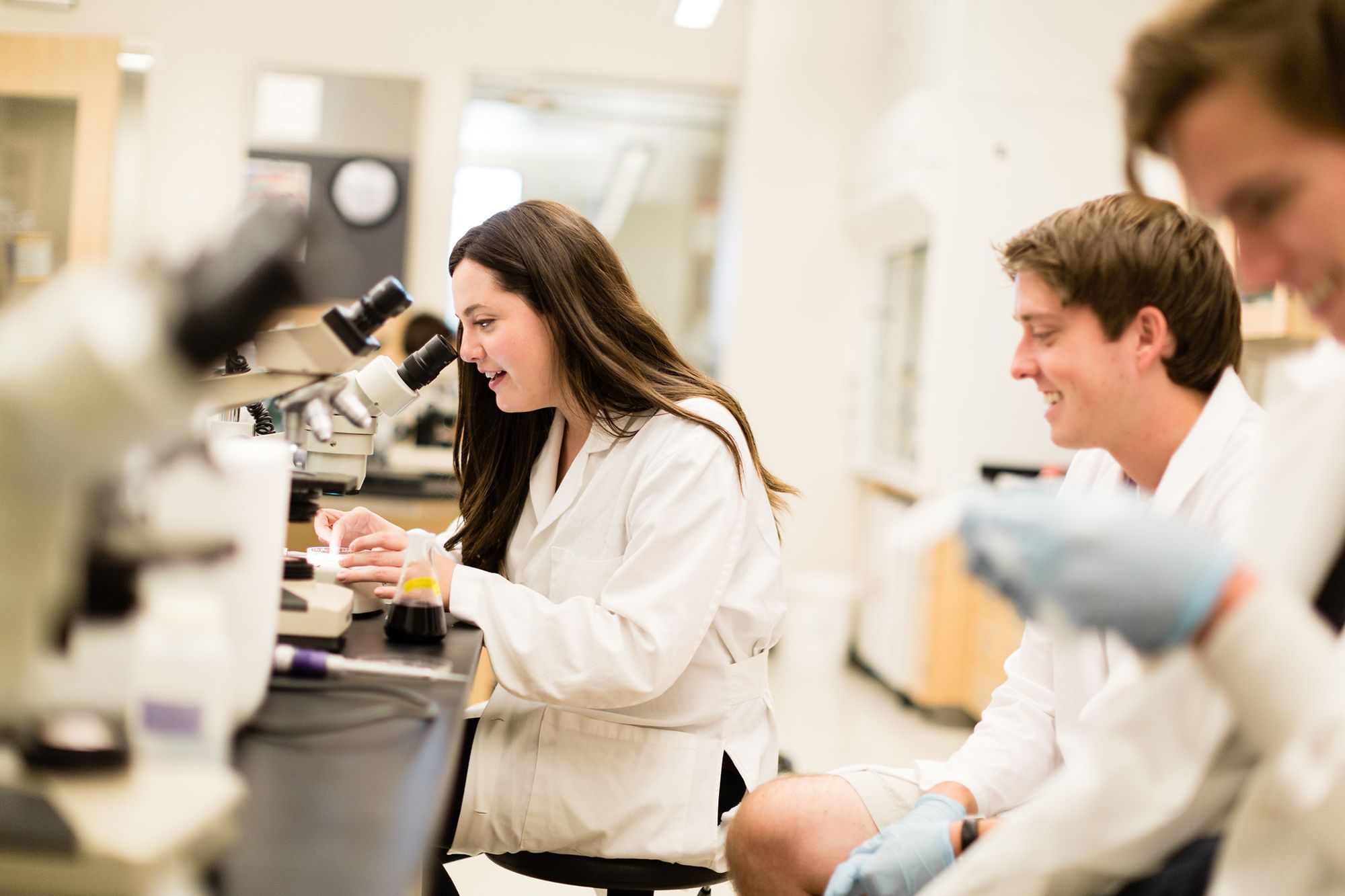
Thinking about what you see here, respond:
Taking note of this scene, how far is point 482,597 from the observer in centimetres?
137

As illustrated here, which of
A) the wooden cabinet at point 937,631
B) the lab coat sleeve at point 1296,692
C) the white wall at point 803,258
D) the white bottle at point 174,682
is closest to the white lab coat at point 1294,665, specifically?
the lab coat sleeve at point 1296,692

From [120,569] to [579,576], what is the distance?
90 cm

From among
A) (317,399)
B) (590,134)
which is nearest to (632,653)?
(317,399)

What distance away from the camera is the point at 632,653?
53.1 inches

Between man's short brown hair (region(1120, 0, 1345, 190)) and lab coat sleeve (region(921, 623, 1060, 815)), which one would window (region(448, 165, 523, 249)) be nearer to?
lab coat sleeve (region(921, 623, 1060, 815))

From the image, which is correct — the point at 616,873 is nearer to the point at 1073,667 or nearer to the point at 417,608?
the point at 417,608

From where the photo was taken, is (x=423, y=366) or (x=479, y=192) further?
(x=479, y=192)

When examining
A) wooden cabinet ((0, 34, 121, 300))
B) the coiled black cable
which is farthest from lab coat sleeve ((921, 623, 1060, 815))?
wooden cabinet ((0, 34, 121, 300))

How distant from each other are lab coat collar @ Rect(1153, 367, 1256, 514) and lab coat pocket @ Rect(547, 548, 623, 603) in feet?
2.28

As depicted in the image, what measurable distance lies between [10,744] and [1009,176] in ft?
12.5

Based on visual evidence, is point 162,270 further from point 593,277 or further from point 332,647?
point 593,277

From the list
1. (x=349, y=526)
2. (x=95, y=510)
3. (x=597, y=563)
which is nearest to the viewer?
(x=95, y=510)

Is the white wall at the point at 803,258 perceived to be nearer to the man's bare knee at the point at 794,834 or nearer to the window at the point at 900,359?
the window at the point at 900,359

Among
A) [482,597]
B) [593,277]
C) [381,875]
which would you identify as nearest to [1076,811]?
[381,875]
